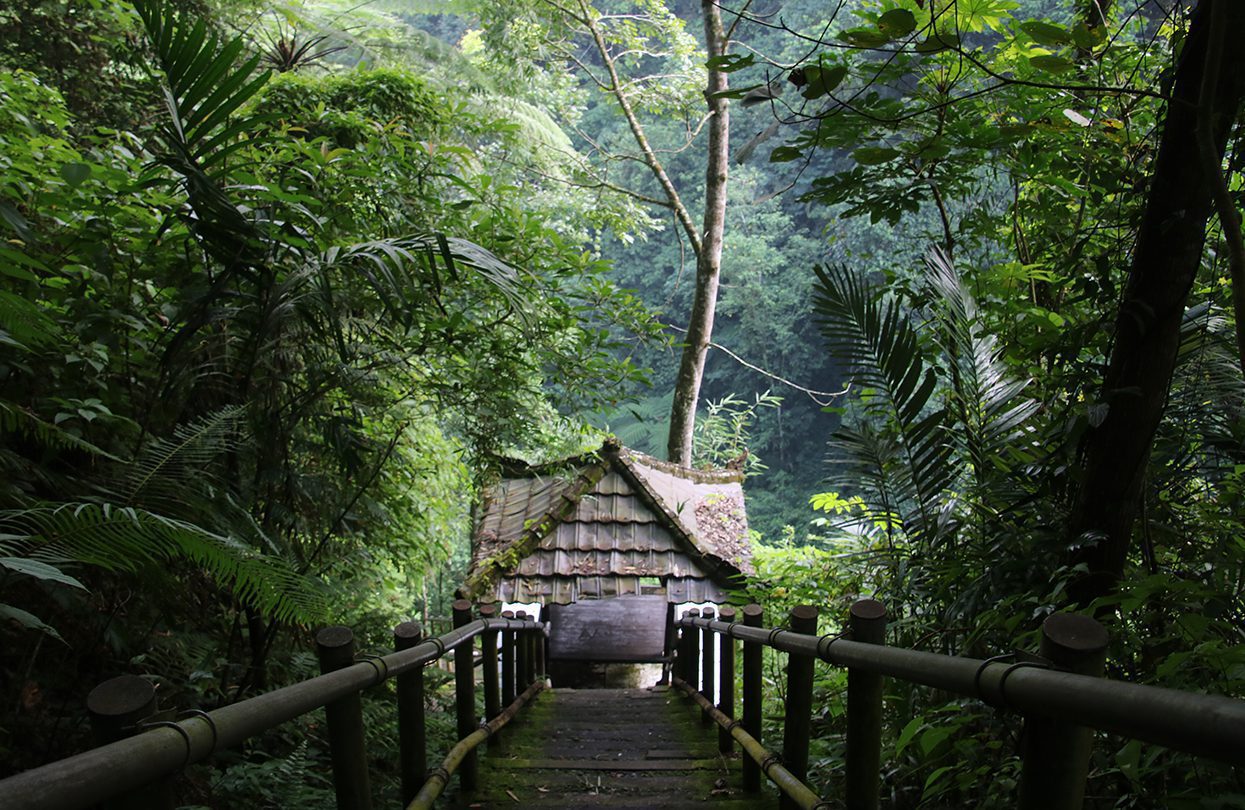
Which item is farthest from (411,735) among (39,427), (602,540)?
(602,540)

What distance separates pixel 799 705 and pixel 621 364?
1993mm

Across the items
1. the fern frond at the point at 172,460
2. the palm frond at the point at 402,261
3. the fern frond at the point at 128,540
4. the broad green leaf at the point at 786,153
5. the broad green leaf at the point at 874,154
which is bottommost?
the fern frond at the point at 128,540

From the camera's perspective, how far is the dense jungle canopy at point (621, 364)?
1973 millimetres

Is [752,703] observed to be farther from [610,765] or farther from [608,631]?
[608,631]

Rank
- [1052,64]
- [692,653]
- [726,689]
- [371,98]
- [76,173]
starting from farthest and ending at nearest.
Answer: [692,653] < [371,98] < [726,689] < [76,173] < [1052,64]

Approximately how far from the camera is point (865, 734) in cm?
192

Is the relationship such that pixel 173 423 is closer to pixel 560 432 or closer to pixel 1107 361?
pixel 560 432

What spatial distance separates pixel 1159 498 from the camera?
240cm

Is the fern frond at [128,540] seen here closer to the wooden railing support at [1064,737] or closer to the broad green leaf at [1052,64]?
the wooden railing support at [1064,737]

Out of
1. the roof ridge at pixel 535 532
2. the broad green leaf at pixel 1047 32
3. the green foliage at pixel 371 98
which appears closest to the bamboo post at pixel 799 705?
the broad green leaf at pixel 1047 32

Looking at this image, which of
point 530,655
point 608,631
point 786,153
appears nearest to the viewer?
point 786,153

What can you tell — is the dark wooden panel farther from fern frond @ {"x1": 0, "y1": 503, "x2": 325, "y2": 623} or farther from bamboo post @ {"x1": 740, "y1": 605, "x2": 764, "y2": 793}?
fern frond @ {"x1": 0, "y1": 503, "x2": 325, "y2": 623}

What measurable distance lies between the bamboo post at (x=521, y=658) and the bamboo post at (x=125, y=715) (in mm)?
4092

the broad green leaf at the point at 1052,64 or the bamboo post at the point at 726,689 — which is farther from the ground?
the broad green leaf at the point at 1052,64
